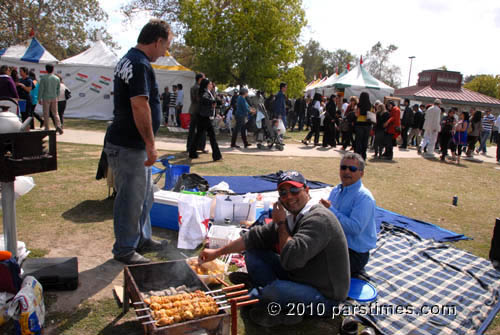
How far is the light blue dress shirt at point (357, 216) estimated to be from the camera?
350 centimetres

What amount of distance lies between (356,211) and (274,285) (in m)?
1.15

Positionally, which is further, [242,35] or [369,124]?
[242,35]

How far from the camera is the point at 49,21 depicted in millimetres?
31531

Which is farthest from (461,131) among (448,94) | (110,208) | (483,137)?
(448,94)

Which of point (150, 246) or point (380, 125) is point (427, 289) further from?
point (380, 125)

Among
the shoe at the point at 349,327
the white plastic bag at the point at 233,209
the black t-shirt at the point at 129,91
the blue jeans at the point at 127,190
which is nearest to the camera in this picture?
the shoe at the point at 349,327

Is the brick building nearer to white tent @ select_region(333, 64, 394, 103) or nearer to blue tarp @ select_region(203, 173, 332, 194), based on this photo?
white tent @ select_region(333, 64, 394, 103)

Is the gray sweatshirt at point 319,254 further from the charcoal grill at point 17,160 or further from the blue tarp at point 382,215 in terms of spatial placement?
the blue tarp at point 382,215

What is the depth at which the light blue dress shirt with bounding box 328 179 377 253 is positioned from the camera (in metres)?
3.50

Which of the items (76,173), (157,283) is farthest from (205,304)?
(76,173)

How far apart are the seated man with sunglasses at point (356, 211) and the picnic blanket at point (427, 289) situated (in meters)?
0.42

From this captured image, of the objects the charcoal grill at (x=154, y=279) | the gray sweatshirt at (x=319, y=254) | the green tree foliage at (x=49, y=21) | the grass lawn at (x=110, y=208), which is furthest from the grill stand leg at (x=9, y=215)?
the green tree foliage at (x=49, y=21)

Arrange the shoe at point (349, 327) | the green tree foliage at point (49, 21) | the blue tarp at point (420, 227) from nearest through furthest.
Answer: the shoe at point (349, 327) < the blue tarp at point (420, 227) < the green tree foliage at point (49, 21)

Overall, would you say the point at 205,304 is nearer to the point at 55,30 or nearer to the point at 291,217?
the point at 291,217
